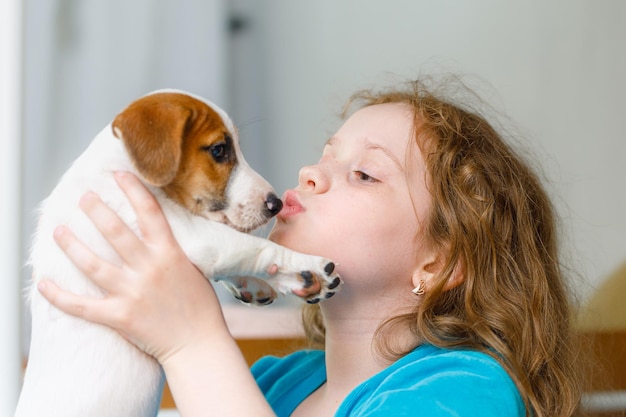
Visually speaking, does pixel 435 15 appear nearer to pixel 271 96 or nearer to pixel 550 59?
pixel 550 59

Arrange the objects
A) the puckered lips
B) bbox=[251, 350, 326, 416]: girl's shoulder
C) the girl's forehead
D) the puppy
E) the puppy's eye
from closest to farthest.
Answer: the puppy, the puppy's eye, the puckered lips, the girl's forehead, bbox=[251, 350, 326, 416]: girl's shoulder

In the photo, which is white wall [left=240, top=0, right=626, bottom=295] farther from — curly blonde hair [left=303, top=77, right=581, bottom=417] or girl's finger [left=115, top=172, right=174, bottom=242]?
girl's finger [left=115, top=172, right=174, bottom=242]

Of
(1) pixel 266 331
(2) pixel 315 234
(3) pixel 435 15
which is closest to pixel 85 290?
(2) pixel 315 234

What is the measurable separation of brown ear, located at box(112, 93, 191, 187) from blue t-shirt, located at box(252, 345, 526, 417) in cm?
60

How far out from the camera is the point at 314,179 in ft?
5.73

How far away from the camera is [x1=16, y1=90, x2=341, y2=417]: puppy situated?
145 cm

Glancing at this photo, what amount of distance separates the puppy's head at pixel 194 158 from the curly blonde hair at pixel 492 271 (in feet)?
1.36

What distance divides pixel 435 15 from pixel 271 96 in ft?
2.52

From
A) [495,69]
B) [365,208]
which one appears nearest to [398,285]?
[365,208]

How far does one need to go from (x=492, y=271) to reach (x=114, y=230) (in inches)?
33.6

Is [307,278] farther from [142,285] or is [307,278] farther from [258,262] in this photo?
[142,285]

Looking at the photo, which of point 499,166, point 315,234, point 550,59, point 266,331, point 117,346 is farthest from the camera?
point 550,59

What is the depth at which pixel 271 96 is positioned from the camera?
3.36 m

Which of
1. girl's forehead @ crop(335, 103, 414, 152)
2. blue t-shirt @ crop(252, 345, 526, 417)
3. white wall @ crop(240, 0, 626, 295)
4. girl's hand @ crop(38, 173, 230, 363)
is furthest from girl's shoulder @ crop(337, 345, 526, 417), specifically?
white wall @ crop(240, 0, 626, 295)
